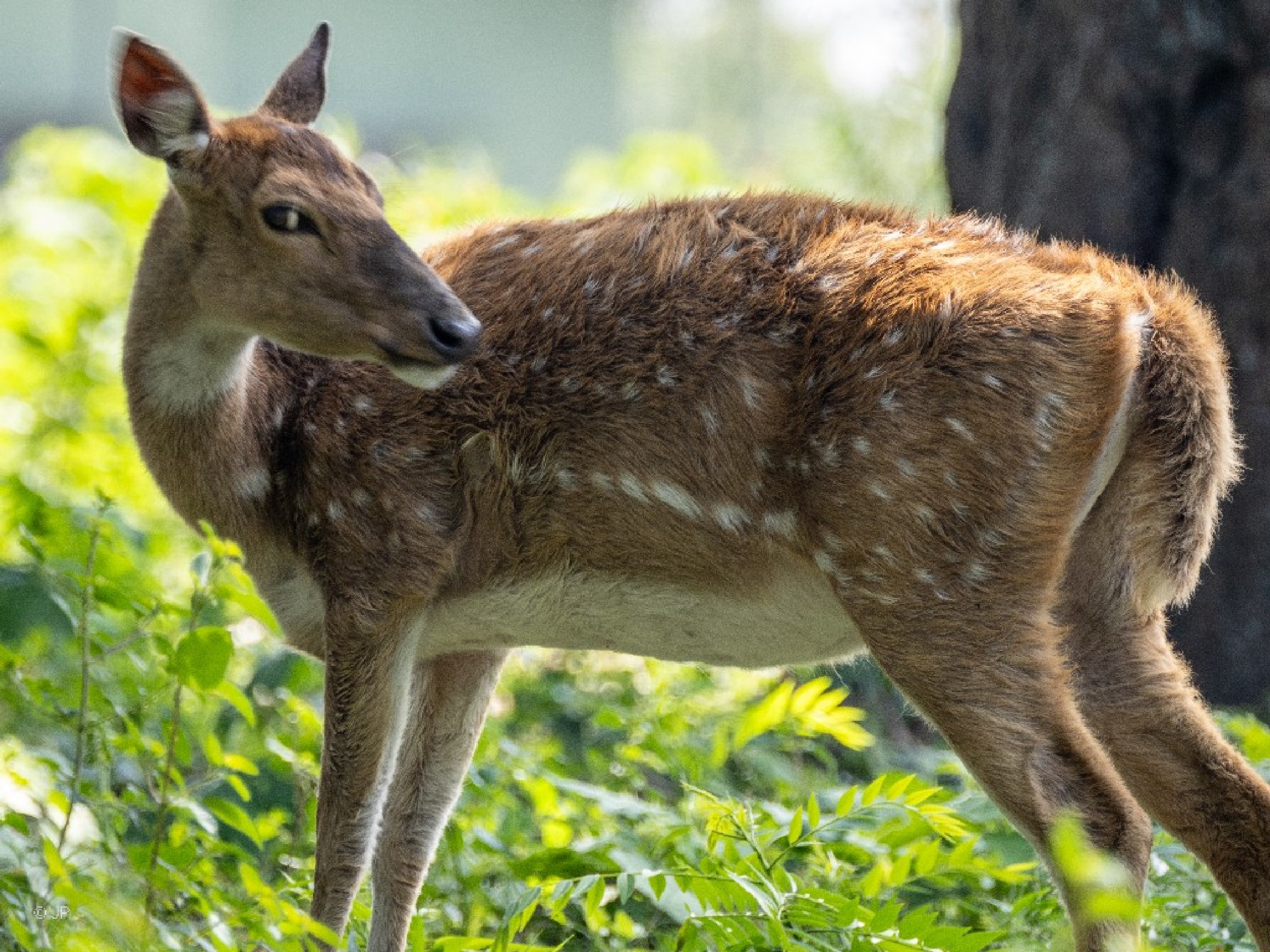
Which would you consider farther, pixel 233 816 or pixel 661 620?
pixel 661 620

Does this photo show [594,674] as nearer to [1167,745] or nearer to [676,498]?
[676,498]

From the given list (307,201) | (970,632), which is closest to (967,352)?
(970,632)

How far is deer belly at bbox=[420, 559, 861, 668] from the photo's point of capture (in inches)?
150

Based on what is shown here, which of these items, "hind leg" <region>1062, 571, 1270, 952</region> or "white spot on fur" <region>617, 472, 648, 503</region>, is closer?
"hind leg" <region>1062, 571, 1270, 952</region>

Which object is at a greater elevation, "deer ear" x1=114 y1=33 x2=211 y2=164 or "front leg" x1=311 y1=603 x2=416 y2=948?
"deer ear" x1=114 y1=33 x2=211 y2=164

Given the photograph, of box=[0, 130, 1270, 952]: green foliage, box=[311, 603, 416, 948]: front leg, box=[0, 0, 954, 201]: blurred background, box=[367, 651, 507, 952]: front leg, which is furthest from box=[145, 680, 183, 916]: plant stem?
box=[0, 0, 954, 201]: blurred background

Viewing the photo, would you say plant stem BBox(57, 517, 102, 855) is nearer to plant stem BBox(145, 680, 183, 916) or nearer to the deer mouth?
plant stem BBox(145, 680, 183, 916)

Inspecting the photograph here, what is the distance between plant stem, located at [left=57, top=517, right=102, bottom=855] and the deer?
61 cm

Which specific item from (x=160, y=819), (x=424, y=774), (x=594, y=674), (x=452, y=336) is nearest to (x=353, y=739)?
(x=424, y=774)

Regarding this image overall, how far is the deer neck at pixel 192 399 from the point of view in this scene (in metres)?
3.92

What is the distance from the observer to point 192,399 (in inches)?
157

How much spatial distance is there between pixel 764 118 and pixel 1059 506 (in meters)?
28.2

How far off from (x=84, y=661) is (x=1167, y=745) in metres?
2.42

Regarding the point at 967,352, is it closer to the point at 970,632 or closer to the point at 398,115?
the point at 970,632
